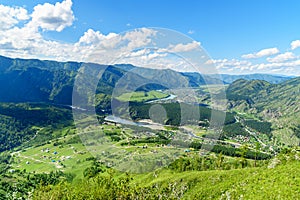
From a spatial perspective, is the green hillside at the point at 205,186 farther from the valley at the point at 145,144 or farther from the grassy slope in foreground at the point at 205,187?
the valley at the point at 145,144

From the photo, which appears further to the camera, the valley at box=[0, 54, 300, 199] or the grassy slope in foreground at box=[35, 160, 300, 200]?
the valley at box=[0, 54, 300, 199]

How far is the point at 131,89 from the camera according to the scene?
1686cm

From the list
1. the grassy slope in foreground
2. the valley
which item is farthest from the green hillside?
→ the valley

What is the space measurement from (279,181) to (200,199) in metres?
14.0

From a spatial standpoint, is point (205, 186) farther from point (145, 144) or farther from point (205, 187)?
point (145, 144)

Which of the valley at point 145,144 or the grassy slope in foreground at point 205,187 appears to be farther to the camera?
the valley at point 145,144

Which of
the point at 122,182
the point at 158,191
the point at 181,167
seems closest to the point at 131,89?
the point at 122,182

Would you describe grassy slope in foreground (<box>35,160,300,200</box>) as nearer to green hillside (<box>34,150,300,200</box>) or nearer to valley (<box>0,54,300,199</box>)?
green hillside (<box>34,150,300,200</box>)

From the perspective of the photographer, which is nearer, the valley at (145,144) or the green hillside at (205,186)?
the green hillside at (205,186)

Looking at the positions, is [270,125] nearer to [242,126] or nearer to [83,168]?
[242,126]

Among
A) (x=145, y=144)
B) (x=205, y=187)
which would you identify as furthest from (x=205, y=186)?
(x=145, y=144)

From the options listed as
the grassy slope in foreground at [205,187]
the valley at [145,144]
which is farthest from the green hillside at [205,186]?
the valley at [145,144]

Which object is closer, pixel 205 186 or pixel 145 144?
pixel 205 186

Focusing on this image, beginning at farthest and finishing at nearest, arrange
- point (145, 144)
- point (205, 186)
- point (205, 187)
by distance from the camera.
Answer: point (145, 144)
point (205, 186)
point (205, 187)
